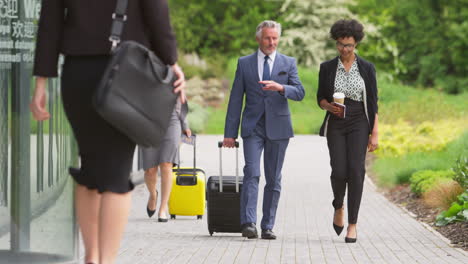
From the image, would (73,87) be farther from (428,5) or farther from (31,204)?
(428,5)

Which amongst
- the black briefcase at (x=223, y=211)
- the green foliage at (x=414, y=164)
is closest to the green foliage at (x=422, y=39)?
the green foliage at (x=414, y=164)

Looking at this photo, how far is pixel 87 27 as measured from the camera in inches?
177

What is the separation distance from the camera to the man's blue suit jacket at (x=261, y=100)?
8.74 meters

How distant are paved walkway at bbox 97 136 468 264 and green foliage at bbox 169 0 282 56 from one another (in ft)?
104

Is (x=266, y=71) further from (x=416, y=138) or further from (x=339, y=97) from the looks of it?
(x=416, y=138)

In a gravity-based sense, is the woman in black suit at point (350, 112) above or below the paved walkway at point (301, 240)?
above

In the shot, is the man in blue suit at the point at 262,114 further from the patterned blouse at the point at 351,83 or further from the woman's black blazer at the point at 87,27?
the woman's black blazer at the point at 87,27

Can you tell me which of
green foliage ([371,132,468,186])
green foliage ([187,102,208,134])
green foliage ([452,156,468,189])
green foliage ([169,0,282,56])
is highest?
green foliage ([169,0,282,56])

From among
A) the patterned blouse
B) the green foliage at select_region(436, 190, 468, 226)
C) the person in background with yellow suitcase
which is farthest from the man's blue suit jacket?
the green foliage at select_region(436, 190, 468, 226)

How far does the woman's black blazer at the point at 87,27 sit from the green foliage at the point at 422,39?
39.4 metres

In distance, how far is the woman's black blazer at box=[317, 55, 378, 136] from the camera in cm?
870

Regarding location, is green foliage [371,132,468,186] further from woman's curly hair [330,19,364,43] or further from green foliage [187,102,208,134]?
green foliage [187,102,208,134]

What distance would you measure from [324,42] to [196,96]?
8.22m

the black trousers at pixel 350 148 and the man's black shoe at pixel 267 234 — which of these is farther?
the man's black shoe at pixel 267 234
